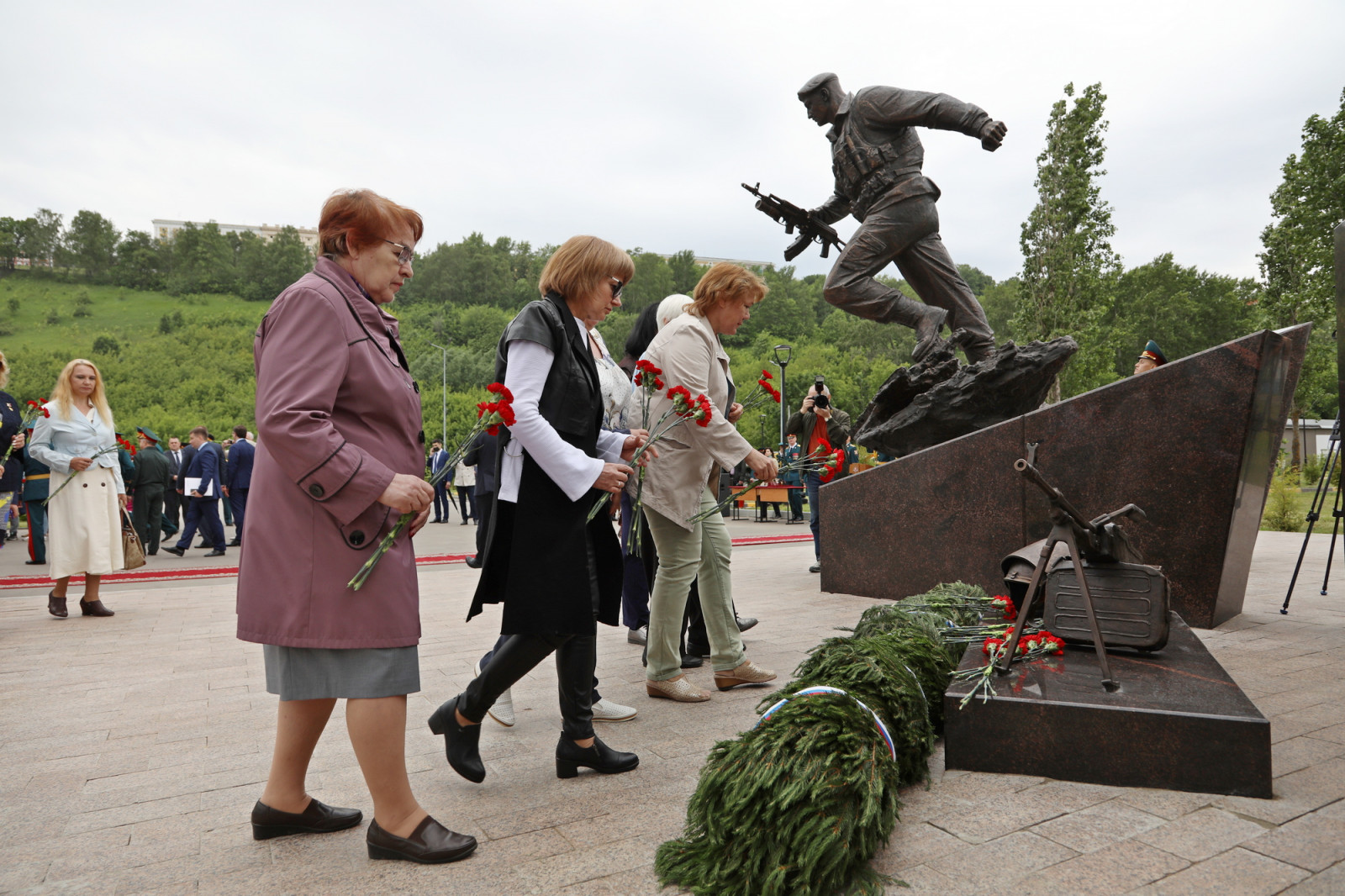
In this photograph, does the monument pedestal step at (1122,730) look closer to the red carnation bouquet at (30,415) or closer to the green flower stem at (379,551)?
the green flower stem at (379,551)

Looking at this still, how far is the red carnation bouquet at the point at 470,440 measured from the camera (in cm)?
213

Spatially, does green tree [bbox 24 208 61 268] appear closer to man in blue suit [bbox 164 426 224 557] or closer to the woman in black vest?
man in blue suit [bbox 164 426 224 557]

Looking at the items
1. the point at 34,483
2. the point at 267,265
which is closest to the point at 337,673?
the point at 34,483

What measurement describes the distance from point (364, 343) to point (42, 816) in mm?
1806

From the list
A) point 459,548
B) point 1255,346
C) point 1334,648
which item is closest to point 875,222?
point 1255,346

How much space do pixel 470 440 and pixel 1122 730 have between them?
2158mm

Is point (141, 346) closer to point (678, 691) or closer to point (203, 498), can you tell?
point (203, 498)

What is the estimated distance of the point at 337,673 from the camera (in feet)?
7.06

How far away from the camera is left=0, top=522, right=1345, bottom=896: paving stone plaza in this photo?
6.82 feet

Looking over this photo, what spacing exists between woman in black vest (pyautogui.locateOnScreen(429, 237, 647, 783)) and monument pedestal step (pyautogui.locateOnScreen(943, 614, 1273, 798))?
3.85 feet

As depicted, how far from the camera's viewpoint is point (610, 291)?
304 centimetres

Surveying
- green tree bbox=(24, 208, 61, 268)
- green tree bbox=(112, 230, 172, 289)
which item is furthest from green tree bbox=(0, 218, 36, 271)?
green tree bbox=(112, 230, 172, 289)

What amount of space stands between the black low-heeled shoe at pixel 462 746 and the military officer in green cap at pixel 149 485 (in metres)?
10.7

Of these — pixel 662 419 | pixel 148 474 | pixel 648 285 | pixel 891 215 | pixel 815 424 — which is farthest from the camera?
pixel 648 285
